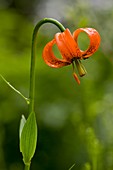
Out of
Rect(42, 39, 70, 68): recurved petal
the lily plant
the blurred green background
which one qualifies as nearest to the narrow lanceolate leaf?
the lily plant

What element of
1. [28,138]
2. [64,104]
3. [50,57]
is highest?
[50,57]

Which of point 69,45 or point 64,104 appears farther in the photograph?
point 64,104

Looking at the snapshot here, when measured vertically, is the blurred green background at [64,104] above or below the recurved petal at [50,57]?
below

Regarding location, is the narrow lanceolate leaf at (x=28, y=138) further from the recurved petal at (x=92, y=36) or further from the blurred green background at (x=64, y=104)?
the blurred green background at (x=64, y=104)

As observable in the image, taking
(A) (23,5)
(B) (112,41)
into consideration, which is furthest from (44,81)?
(A) (23,5)

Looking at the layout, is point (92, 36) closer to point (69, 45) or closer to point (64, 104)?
point (69, 45)

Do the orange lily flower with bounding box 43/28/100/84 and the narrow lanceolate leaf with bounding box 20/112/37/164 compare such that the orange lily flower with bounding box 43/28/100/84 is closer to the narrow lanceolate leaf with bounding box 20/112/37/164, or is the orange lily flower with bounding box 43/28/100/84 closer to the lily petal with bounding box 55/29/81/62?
the lily petal with bounding box 55/29/81/62

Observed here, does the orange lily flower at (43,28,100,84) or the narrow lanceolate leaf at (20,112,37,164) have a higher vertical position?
the orange lily flower at (43,28,100,84)

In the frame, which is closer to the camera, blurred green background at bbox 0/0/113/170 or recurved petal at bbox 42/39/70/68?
recurved petal at bbox 42/39/70/68

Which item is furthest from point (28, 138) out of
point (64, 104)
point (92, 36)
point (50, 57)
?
point (64, 104)

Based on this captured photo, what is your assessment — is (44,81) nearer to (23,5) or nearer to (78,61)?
(78,61)

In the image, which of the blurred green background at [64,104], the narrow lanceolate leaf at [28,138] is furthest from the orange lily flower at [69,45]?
the blurred green background at [64,104]
